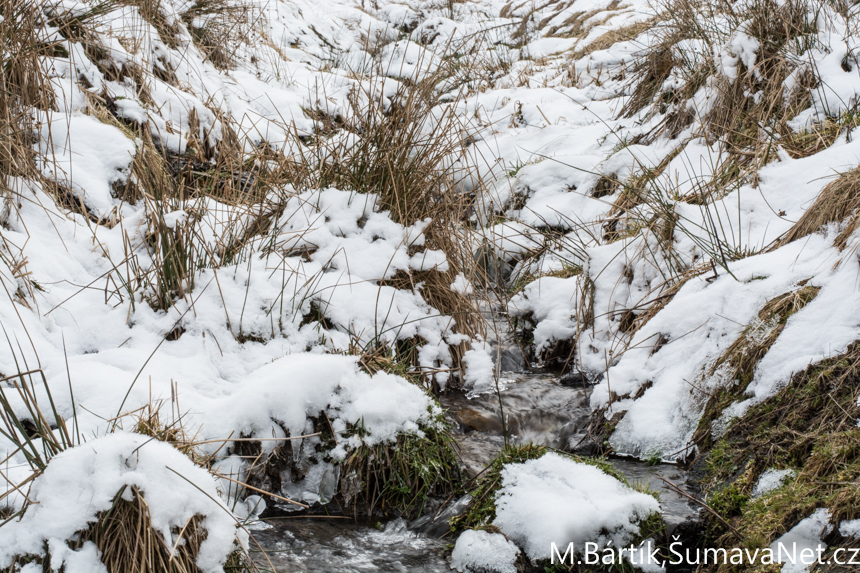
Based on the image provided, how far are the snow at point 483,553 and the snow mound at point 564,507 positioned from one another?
0.07m

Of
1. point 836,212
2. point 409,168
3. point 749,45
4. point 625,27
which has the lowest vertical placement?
point 836,212

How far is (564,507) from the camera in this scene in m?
1.96

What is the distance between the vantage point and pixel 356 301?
3.01 metres

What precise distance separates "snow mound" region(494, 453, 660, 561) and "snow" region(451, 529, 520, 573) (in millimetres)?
67

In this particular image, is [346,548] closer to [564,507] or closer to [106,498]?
[564,507]

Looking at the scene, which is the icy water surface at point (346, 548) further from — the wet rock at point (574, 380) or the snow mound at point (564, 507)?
the wet rock at point (574, 380)

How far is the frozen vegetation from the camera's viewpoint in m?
1.77

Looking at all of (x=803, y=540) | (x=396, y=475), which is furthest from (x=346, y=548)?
(x=803, y=540)

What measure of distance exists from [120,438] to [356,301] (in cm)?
157

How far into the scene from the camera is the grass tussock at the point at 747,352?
2.33 metres

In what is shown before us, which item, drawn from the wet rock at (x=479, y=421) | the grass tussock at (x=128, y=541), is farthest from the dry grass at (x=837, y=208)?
the grass tussock at (x=128, y=541)

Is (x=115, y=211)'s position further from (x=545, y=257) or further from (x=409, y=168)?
(x=545, y=257)

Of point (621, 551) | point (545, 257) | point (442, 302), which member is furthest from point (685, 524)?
point (545, 257)

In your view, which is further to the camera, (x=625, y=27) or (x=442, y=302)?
(x=625, y=27)
